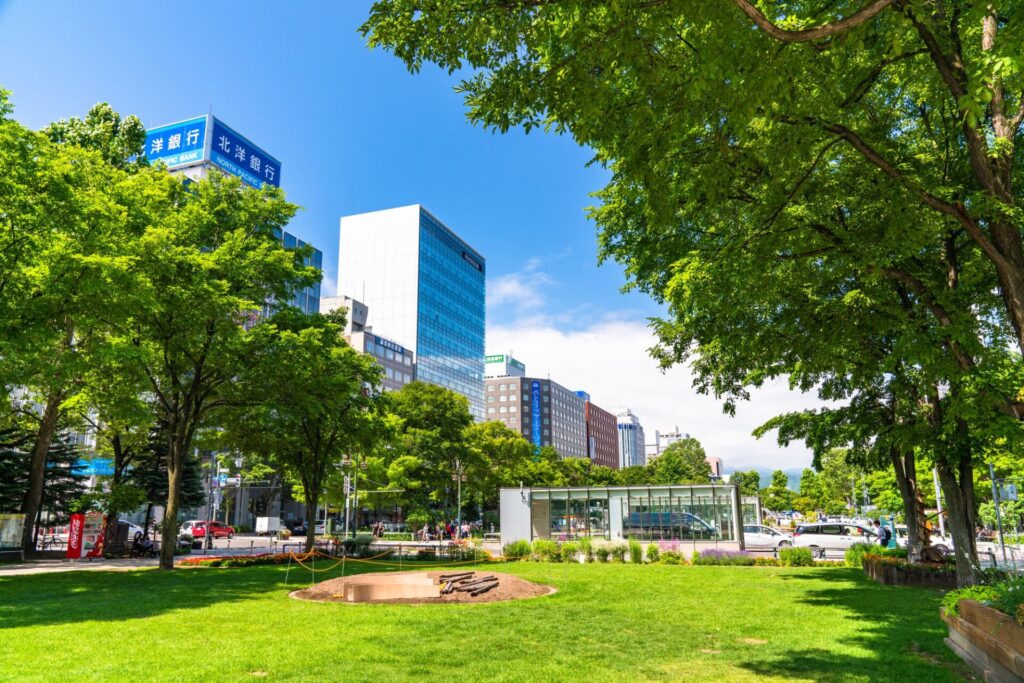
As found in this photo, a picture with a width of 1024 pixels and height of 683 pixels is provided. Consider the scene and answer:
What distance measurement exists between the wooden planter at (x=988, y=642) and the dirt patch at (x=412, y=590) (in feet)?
34.1

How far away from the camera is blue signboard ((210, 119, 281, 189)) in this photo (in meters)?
81.0

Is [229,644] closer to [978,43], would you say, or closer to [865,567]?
[978,43]

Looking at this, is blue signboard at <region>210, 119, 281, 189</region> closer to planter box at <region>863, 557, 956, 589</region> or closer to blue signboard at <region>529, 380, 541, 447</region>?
planter box at <region>863, 557, 956, 589</region>

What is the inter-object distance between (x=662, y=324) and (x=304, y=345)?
46.2 ft

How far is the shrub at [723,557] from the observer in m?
28.6

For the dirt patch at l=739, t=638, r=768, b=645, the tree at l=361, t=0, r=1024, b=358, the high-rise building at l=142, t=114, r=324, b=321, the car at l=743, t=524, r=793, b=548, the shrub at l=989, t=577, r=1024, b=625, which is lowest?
the car at l=743, t=524, r=793, b=548

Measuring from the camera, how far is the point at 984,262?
12.2 meters

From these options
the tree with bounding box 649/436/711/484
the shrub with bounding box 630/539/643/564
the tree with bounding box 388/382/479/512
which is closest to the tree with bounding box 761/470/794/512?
the tree with bounding box 649/436/711/484

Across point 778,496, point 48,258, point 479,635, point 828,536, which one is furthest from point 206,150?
point 778,496

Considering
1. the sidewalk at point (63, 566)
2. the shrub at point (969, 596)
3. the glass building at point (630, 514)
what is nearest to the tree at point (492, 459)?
the glass building at point (630, 514)

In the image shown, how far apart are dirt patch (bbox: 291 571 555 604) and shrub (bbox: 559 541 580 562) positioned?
12.5m

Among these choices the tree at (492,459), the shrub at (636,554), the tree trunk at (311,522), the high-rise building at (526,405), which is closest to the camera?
the shrub at (636,554)

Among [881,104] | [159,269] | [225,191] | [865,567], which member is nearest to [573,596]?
[865,567]

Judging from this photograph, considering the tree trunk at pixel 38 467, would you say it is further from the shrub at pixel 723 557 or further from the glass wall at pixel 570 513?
the shrub at pixel 723 557
